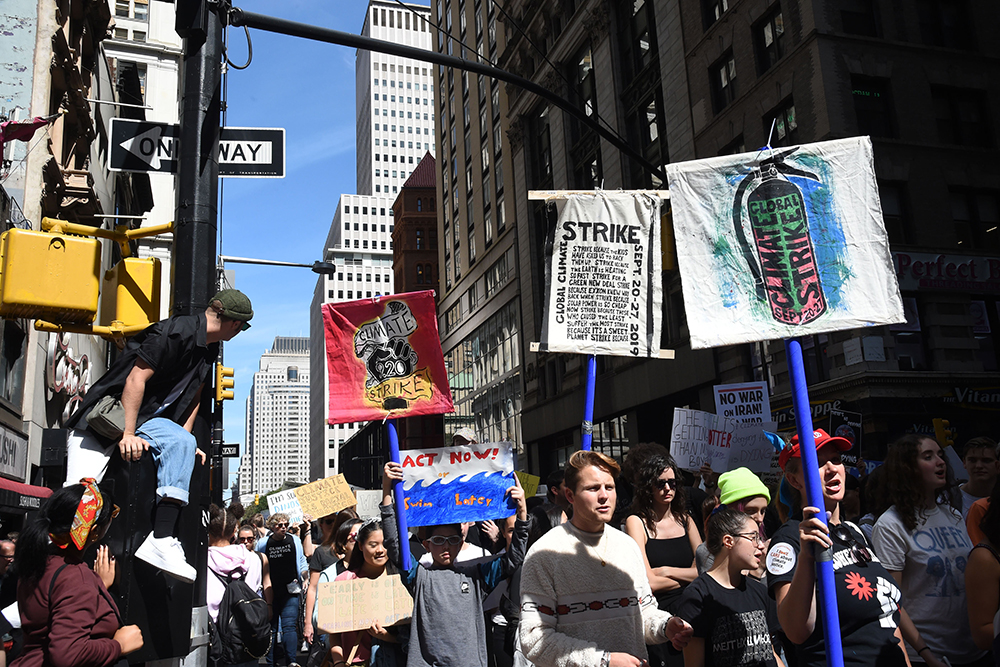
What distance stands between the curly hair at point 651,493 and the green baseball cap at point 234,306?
2957 millimetres

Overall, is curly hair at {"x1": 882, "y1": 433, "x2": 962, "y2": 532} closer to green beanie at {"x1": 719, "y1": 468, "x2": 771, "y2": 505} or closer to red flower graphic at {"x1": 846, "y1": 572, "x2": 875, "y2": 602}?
green beanie at {"x1": 719, "y1": 468, "x2": 771, "y2": 505}

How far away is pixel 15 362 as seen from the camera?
59.1ft

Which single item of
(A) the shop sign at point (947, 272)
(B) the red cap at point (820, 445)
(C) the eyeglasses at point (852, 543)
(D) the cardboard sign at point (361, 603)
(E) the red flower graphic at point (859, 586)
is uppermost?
(A) the shop sign at point (947, 272)

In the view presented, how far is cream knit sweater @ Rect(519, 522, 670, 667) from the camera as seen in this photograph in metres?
3.93

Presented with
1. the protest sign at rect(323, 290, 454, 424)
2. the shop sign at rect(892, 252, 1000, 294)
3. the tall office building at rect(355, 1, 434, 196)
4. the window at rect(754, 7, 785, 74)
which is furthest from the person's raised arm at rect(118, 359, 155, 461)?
the tall office building at rect(355, 1, 434, 196)

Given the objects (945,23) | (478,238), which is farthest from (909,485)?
(478,238)

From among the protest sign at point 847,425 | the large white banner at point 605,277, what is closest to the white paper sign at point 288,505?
the large white banner at point 605,277

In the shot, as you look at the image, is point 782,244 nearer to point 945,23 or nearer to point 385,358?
point 385,358

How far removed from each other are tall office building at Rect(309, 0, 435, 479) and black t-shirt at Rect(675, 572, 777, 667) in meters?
142

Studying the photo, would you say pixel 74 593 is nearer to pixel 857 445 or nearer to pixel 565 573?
pixel 565 573

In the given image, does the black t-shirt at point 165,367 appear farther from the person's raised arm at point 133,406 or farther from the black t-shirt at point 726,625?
the black t-shirt at point 726,625

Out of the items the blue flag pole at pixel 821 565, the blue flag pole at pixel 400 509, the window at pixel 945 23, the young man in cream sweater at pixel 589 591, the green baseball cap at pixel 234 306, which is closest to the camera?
the blue flag pole at pixel 821 565

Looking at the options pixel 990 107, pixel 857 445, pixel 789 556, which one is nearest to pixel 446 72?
pixel 990 107

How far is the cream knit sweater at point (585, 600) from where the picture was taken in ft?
12.9
